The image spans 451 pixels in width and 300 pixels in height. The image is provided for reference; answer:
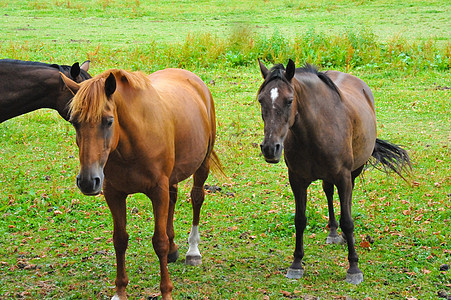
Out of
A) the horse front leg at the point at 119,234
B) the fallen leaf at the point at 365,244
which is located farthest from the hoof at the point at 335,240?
the horse front leg at the point at 119,234

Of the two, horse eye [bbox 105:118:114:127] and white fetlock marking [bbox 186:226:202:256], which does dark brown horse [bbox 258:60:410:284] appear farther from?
horse eye [bbox 105:118:114:127]

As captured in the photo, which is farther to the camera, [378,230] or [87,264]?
[378,230]

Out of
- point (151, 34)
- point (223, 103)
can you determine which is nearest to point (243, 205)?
point (223, 103)

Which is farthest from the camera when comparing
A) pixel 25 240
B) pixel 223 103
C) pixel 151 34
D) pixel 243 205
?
pixel 151 34

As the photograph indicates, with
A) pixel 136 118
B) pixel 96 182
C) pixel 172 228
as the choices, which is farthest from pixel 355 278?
pixel 96 182

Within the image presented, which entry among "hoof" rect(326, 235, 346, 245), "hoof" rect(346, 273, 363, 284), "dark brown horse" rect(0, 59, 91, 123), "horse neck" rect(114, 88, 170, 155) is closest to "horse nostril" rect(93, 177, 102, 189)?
"horse neck" rect(114, 88, 170, 155)

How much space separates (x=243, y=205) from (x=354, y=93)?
215cm

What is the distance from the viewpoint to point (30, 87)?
5.10m

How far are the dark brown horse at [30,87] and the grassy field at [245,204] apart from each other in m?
1.70

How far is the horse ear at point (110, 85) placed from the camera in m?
3.80

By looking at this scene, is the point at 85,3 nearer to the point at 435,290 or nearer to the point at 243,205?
the point at 243,205

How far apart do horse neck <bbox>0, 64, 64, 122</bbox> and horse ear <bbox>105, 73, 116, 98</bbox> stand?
1478 millimetres

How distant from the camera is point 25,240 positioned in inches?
238

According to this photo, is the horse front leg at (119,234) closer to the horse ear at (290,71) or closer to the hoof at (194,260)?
the hoof at (194,260)
